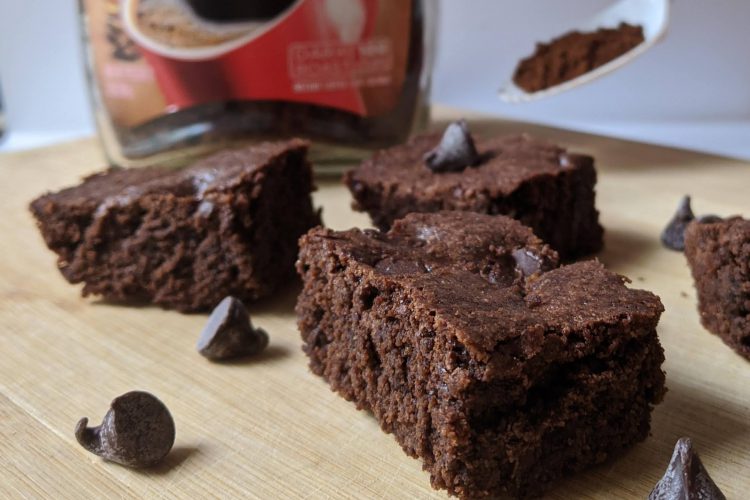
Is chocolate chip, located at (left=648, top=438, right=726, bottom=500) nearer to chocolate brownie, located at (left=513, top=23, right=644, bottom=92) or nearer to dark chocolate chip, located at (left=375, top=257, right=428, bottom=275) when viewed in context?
dark chocolate chip, located at (left=375, top=257, right=428, bottom=275)

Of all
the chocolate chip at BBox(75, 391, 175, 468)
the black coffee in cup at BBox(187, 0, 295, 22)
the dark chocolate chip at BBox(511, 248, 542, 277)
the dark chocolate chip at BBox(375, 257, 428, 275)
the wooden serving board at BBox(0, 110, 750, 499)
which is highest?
the black coffee in cup at BBox(187, 0, 295, 22)

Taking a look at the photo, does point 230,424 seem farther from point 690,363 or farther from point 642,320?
point 690,363

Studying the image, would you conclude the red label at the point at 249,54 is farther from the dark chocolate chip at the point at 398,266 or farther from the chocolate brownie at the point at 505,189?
the dark chocolate chip at the point at 398,266

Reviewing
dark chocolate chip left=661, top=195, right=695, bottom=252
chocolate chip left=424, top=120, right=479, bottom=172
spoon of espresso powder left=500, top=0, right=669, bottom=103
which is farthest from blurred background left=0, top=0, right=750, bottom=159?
chocolate chip left=424, top=120, right=479, bottom=172

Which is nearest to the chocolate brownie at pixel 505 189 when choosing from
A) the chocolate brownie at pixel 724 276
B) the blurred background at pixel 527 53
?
the chocolate brownie at pixel 724 276

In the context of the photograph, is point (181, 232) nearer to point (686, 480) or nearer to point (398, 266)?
point (398, 266)

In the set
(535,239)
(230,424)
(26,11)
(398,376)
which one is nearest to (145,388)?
(230,424)

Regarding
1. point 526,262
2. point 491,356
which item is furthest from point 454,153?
point 491,356

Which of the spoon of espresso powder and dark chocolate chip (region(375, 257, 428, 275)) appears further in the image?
the spoon of espresso powder
